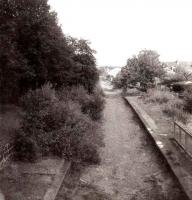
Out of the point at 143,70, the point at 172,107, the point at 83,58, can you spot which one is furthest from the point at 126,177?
the point at 143,70

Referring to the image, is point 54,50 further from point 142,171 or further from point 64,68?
point 142,171

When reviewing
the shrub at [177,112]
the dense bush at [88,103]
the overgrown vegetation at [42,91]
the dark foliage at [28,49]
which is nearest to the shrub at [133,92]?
the overgrown vegetation at [42,91]

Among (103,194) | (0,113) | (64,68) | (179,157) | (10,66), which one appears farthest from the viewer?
(64,68)

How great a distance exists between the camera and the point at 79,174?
7.88 meters

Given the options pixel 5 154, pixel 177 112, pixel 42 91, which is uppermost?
pixel 42 91

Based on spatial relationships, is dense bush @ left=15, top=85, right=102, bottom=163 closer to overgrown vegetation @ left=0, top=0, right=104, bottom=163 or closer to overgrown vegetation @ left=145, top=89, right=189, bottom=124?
overgrown vegetation @ left=0, top=0, right=104, bottom=163

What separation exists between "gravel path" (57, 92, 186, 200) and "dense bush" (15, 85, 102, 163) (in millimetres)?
605

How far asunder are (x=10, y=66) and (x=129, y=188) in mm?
7287

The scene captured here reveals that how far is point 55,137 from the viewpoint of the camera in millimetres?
8867

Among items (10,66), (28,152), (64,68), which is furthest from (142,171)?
(64,68)

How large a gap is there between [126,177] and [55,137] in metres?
2.43

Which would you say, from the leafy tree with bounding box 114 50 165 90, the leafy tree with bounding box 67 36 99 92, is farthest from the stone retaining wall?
the leafy tree with bounding box 114 50 165 90

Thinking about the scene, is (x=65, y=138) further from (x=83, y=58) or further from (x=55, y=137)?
(x=83, y=58)

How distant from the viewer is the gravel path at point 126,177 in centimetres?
670
